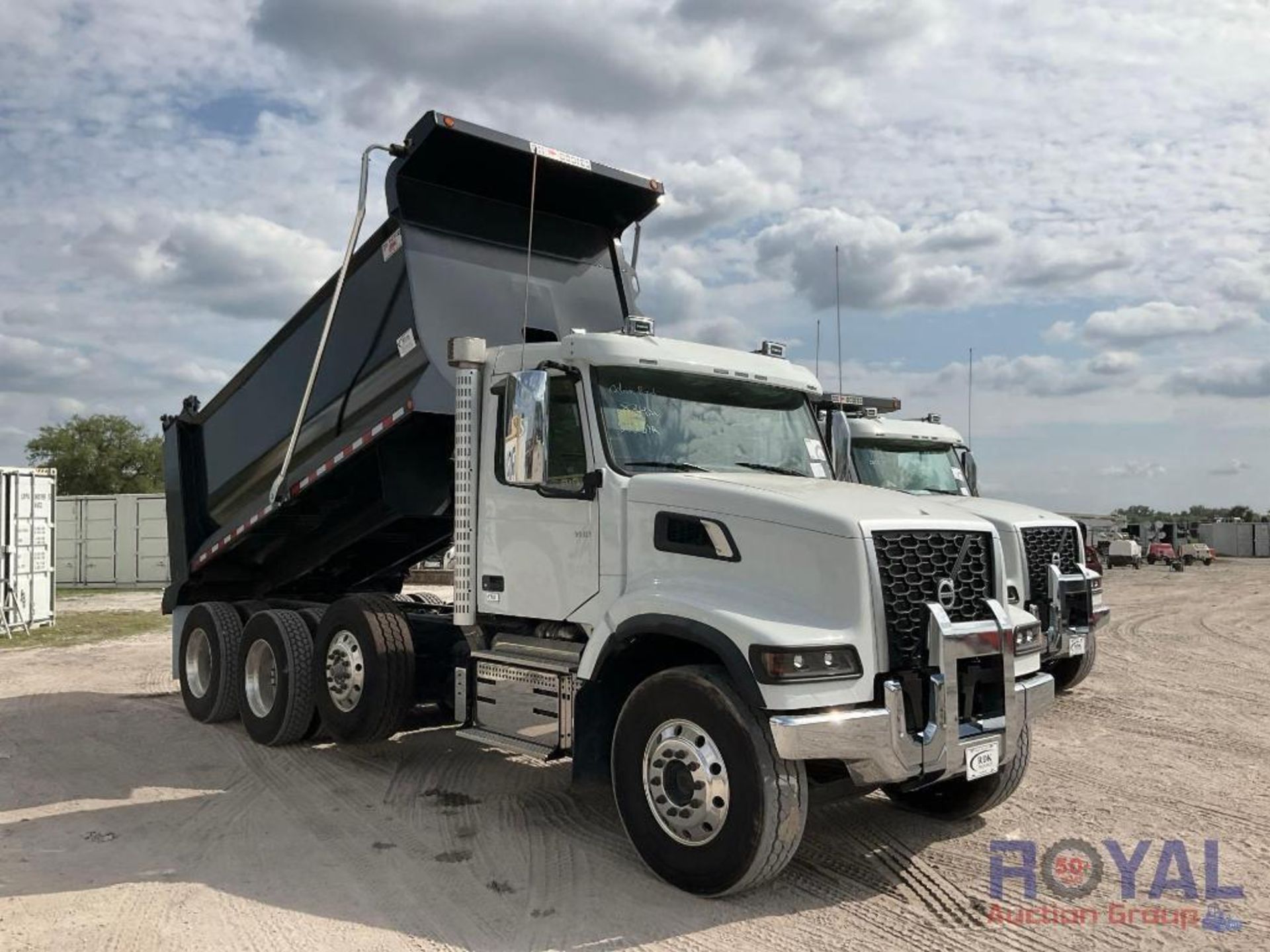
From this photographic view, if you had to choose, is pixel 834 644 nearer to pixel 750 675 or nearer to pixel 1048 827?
pixel 750 675

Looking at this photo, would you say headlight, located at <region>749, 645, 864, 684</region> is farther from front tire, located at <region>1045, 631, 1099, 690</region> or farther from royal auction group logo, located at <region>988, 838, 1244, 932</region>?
front tire, located at <region>1045, 631, 1099, 690</region>

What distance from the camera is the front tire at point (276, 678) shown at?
769cm

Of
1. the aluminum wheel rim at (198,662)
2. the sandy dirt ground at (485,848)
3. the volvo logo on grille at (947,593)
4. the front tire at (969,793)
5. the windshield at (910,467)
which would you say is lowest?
the sandy dirt ground at (485,848)

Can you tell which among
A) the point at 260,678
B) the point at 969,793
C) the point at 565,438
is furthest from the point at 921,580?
the point at 260,678

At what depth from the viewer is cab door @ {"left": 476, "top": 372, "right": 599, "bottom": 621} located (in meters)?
5.49

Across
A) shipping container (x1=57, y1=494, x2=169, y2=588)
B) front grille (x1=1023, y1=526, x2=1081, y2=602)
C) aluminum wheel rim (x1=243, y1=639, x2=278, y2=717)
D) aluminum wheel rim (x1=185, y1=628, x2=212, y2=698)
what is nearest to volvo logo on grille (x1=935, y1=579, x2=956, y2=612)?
front grille (x1=1023, y1=526, x2=1081, y2=602)

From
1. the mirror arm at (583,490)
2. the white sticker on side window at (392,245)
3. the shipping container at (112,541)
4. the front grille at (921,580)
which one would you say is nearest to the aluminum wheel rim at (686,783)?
the front grille at (921,580)

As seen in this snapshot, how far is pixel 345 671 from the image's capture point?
7102mm

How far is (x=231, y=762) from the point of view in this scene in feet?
24.7

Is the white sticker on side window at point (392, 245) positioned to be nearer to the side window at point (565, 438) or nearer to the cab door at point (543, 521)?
the cab door at point (543, 521)

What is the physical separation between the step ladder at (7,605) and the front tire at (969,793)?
49.8 feet

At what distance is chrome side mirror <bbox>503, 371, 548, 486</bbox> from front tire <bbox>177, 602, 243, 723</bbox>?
4.61 m

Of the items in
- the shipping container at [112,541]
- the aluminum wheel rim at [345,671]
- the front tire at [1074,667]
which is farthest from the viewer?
the shipping container at [112,541]

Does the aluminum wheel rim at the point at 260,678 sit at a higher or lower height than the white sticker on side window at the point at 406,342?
lower
